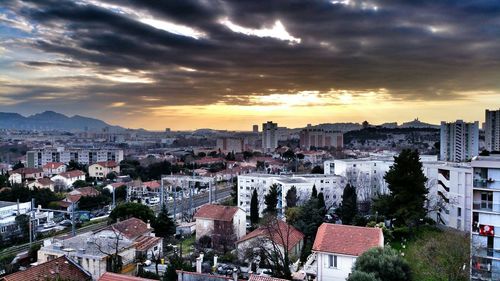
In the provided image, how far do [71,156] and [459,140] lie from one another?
69.0m

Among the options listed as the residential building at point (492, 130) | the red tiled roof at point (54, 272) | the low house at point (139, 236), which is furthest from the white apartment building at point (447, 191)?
the residential building at point (492, 130)

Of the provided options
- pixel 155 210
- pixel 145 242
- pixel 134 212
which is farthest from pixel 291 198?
pixel 145 242

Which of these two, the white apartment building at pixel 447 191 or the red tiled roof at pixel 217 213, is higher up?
the white apartment building at pixel 447 191

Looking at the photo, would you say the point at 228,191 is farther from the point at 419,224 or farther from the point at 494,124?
the point at 494,124

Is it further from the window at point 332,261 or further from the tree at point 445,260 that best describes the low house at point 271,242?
the tree at point 445,260

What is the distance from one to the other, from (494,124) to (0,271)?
219 feet

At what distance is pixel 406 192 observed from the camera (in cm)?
2050

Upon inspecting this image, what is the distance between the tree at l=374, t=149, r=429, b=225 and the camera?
20.1 meters

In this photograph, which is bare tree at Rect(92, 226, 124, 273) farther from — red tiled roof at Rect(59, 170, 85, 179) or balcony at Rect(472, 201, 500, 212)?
red tiled roof at Rect(59, 170, 85, 179)

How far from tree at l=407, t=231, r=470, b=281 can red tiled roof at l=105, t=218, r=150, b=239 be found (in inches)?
515

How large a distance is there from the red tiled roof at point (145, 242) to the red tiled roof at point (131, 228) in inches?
15.9

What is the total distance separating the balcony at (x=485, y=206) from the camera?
1559 centimetres

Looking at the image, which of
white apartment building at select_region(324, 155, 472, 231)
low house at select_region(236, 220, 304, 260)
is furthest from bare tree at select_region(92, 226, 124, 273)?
white apartment building at select_region(324, 155, 472, 231)

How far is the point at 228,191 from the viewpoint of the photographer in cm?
4788
